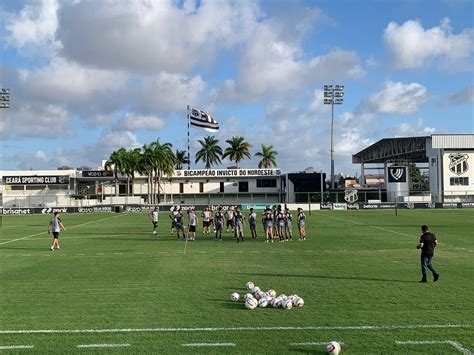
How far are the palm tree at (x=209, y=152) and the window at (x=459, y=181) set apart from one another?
46791mm

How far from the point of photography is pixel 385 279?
14.0 metres

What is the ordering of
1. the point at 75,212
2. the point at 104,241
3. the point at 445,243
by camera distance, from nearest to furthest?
the point at 445,243
the point at 104,241
the point at 75,212

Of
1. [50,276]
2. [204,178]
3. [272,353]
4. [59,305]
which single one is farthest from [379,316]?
[204,178]

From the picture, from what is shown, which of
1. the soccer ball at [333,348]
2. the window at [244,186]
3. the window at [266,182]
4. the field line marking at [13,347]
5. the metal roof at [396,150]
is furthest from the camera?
the window at [266,182]

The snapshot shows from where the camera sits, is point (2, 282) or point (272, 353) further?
point (2, 282)

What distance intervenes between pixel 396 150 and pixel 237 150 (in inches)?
1297

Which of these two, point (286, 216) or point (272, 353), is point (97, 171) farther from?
point (272, 353)

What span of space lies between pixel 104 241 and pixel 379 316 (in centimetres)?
1950

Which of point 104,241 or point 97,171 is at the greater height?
point 97,171

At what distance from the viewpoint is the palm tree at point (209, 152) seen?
10331 centimetres

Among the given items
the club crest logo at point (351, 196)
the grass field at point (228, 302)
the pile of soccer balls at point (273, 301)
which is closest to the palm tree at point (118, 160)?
the club crest logo at point (351, 196)

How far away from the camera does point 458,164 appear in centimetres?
7362

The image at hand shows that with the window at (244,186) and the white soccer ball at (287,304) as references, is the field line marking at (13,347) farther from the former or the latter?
the window at (244,186)

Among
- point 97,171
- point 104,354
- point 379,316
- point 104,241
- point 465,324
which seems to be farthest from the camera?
point 97,171
